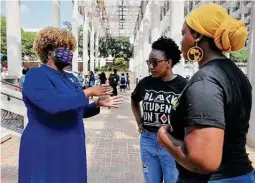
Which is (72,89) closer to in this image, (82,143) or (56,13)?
(82,143)

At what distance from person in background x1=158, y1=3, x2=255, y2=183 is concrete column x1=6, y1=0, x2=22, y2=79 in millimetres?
10852

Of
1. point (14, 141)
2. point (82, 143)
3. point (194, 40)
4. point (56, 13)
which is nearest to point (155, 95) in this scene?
point (82, 143)

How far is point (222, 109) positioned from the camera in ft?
4.01

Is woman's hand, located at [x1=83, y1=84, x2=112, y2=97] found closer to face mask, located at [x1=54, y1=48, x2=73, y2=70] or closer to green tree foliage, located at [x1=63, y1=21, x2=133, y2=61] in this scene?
face mask, located at [x1=54, y1=48, x2=73, y2=70]

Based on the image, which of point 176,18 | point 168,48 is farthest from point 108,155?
point 176,18

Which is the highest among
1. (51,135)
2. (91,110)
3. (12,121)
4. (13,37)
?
(13,37)

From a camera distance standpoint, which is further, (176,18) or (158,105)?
(176,18)

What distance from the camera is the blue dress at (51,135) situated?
209 centimetres

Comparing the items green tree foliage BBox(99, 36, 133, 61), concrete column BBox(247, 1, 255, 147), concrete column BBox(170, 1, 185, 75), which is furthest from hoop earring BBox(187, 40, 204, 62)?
green tree foliage BBox(99, 36, 133, 61)

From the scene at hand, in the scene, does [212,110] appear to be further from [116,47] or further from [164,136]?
[116,47]

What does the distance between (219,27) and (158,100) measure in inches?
55.4

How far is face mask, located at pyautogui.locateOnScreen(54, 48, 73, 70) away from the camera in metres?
2.26

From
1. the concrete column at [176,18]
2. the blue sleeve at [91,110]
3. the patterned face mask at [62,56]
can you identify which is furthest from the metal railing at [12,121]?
the patterned face mask at [62,56]

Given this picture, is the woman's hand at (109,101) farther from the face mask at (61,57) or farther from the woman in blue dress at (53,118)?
the face mask at (61,57)
